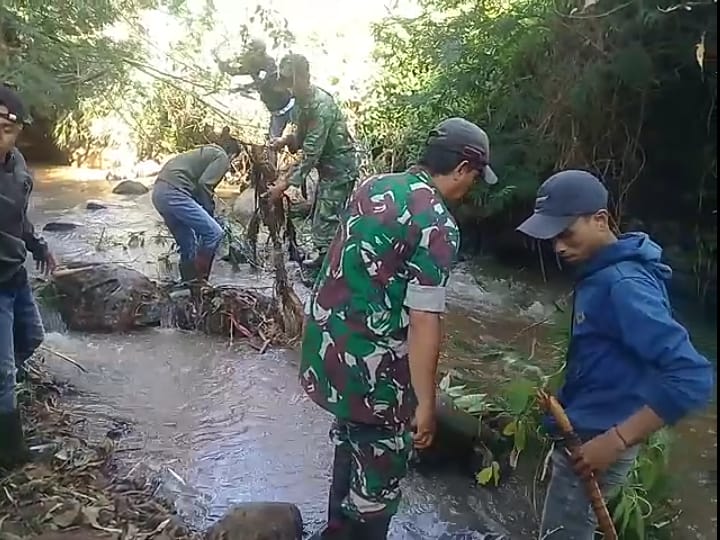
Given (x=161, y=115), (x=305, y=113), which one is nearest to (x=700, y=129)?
(x=305, y=113)

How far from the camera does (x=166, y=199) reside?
748 cm

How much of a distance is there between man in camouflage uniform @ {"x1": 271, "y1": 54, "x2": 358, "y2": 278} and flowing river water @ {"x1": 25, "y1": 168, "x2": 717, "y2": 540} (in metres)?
0.74

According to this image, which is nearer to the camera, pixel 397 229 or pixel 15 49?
pixel 397 229

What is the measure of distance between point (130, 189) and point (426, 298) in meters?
12.0

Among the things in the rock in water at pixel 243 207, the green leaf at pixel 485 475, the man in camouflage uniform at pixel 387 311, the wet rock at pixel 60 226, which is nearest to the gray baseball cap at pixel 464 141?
the man in camouflage uniform at pixel 387 311

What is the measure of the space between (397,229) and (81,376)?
12.3 feet

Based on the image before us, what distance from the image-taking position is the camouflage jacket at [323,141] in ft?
25.3

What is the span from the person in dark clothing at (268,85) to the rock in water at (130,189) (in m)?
6.38

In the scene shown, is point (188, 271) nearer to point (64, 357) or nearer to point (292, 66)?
point (64, 357)

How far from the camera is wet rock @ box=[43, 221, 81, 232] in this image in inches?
426

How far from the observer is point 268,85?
7.70 m

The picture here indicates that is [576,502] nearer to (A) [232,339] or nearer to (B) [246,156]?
(A) [232,339]

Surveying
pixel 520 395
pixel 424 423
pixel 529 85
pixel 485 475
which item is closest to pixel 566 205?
pixel 424 423

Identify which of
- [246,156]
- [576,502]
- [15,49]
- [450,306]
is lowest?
[450,306]
